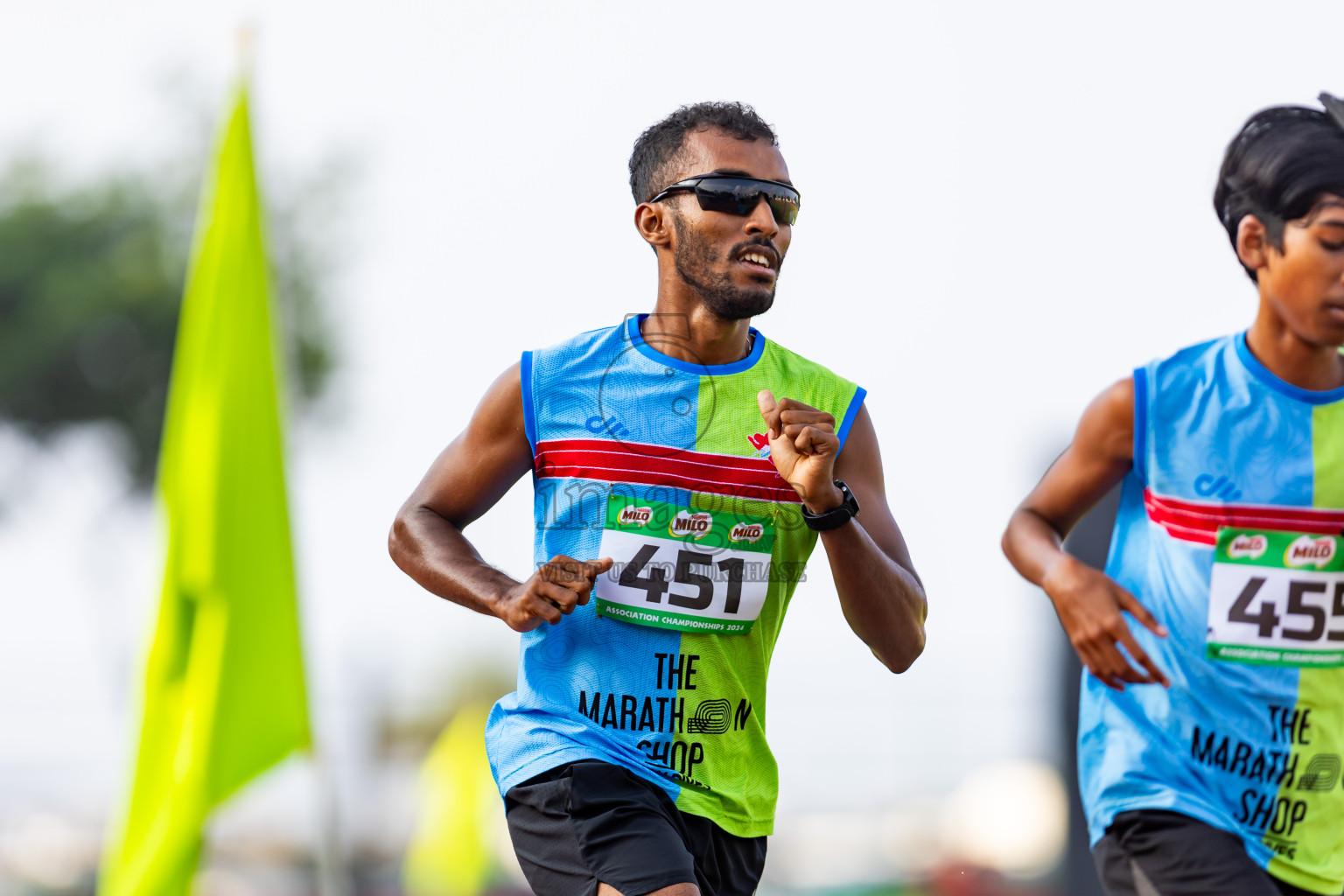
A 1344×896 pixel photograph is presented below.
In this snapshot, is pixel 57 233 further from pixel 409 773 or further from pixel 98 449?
pixel 409 773

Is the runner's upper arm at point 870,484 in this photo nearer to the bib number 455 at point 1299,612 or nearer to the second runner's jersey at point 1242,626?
the second runner's jersey at point 1242,626

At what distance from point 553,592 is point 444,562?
531 millimetres

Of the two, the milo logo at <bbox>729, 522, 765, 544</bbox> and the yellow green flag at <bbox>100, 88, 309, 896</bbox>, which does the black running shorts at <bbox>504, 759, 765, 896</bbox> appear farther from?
the yellow green flag at <bbox>100, 88, 309, 896</bbox>

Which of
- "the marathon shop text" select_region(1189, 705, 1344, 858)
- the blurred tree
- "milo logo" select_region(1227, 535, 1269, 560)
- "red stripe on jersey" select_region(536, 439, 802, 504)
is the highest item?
the blurred tree

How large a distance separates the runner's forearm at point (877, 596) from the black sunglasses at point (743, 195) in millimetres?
872

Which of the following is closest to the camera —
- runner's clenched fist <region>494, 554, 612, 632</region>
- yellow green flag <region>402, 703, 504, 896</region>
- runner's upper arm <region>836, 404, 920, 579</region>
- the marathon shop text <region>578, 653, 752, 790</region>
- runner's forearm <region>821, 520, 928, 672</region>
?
runner's clenched fist <region>494, 554, 612, 632</region>

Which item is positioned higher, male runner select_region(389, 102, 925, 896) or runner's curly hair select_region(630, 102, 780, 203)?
runner's curly hair select_region(630, 102, 780, 203)

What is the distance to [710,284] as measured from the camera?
3.89 m

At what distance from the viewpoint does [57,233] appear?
19.4m

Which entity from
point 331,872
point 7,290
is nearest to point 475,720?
point 7,290

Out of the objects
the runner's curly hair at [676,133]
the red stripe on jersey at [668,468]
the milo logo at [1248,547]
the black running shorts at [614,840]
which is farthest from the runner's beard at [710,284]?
the milo logo at [1248,547]

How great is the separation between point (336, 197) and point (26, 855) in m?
9.33

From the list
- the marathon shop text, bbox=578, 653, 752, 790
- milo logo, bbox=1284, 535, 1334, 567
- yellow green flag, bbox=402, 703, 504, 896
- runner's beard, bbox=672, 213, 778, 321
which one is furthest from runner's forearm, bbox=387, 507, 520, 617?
yellow green flag, bbox=402, 703, 504, 896

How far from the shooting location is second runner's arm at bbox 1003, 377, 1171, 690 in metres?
3.62
